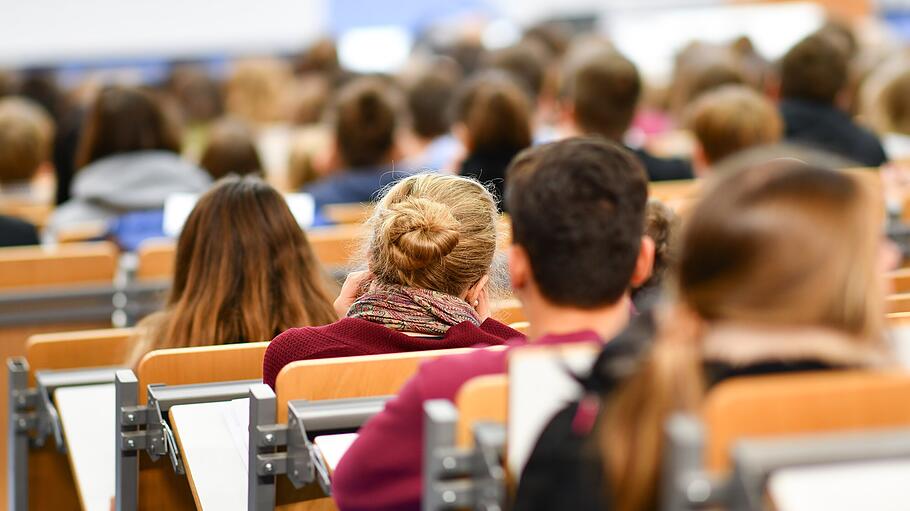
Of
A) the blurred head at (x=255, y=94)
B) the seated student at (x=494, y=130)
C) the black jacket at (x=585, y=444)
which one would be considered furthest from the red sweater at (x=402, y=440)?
the blurred head at (x=255, y=94)

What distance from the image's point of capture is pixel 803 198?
1.23 metres

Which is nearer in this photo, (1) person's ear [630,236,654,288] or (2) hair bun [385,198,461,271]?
(1) person's ear [630,236,654,288]

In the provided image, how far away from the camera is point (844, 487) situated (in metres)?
1.11

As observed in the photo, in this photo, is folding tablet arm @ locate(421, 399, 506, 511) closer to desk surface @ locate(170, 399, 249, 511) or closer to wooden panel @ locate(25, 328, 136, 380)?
desk surface @ locate(170, 399, 249, 511)

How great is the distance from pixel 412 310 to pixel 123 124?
8.72 ft

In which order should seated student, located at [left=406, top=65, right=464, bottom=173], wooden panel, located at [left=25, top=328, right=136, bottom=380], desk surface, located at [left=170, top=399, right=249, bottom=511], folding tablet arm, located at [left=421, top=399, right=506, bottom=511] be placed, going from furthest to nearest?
1. seated student, located at [left=406, top=65, right=464, bottom=173]
2. wooden panel, located at [left=25, top=328, right=136, bottom=380]
3. desk surface, located at [left=170, top=399, right=249, bottom=511]
4. folding tablet arm, located at [left=421, top=399, right=506, bottom=511]

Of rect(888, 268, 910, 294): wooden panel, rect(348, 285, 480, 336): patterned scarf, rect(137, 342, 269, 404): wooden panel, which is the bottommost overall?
rect(137, 342, 269, 404): wooden panel

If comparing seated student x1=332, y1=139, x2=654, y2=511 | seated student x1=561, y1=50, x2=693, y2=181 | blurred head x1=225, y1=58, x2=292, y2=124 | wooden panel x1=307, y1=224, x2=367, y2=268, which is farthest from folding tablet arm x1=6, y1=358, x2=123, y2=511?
blurred head x1=225, y1=58, x2=292, y2=124

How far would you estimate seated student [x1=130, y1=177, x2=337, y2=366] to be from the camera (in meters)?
2.29

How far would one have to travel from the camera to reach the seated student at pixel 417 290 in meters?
1.89

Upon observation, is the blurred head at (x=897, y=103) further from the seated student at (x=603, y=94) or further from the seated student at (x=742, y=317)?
the seated student at (x=742, y=317)

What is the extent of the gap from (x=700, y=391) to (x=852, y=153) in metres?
3.46

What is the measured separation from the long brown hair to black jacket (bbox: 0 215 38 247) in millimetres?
2842

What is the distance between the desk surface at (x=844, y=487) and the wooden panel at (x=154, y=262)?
2.26 m
